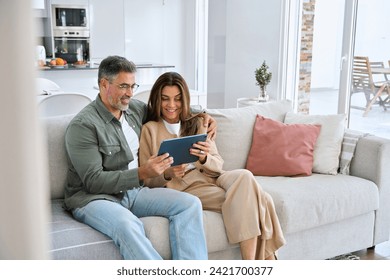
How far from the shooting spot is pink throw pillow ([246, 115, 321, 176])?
9.43 feet

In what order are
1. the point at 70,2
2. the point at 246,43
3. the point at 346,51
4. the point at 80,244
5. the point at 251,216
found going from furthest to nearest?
the point at 70,2, the point at 246,43, the point at 346,51, the point at 251,216, the point at 80,244

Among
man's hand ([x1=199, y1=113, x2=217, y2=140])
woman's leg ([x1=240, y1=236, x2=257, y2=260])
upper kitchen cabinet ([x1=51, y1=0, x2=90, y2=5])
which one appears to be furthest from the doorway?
upper kitchen cabinet ([x1=51, y1=0, x2=90, y2=5])

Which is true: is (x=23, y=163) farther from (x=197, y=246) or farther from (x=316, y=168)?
(x=316, y=168)

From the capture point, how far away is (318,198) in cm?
258

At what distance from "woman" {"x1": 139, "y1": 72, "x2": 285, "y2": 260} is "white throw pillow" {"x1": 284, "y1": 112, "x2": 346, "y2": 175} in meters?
0.73

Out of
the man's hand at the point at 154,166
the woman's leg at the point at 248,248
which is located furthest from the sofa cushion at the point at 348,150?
the man's hand at the point at 154,166

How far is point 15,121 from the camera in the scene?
0.72 feet

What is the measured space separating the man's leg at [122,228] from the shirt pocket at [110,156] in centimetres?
20

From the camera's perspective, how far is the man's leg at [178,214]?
6.70 ft

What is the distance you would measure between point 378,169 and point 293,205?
661mm

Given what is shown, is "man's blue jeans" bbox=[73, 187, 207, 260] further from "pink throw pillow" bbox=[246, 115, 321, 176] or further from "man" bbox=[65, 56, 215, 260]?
"pink throw pillow" bbox=[246, 115, 321, 176]

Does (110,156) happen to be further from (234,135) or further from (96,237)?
(234,135)

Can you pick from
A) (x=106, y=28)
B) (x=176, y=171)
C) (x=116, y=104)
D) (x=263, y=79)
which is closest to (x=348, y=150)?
(x=176, y=171)
